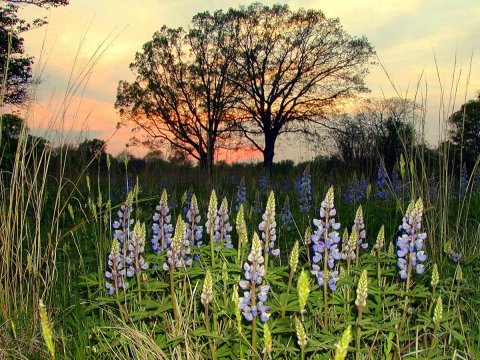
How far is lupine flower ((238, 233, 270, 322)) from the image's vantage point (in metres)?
2.37

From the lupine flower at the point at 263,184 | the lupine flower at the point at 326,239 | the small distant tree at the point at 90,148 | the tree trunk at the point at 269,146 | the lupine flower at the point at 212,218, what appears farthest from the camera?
the tree trunk at the point at 269,146

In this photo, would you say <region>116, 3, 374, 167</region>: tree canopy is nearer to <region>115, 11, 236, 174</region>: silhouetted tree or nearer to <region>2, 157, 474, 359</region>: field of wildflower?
<region>115, 11, 236, 174</region>: silhouetted tree

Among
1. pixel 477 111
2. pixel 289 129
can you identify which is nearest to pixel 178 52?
pixel 289 129

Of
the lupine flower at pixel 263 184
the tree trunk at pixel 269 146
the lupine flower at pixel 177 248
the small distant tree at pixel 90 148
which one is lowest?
the lupine flower at pixel 177 248

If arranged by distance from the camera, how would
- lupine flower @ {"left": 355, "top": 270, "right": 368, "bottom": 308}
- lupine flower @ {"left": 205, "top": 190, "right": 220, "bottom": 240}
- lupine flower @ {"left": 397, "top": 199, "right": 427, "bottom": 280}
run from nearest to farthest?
lupine flower @ {"left": 355, "top": 270, "right": 368, "bottom": 308} < lupine flower @ {"left": 397, "top": 199, "right": 427, "bottom": 280} < lupine flower @ {"left": 205, "top": 190, "right": 220, "bottom": 240}

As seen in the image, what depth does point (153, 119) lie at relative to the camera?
34.5 meters

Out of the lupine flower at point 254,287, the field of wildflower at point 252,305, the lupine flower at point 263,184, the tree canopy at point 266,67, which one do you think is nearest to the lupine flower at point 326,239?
the field of wildflower at point 252,305

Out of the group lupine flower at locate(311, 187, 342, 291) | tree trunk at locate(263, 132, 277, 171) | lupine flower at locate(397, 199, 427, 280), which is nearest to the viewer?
lupine flower at locate(311, 187, 342, 291)

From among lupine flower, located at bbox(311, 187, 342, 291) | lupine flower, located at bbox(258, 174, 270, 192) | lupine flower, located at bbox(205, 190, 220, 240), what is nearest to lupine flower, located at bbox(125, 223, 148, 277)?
lupine flower, located at bbox(205, 190, 220, 240)

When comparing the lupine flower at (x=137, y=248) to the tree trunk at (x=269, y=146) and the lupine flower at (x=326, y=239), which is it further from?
the tree trunk at (x=269, y=146)

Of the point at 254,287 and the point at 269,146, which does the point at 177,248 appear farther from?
the point at 269,146

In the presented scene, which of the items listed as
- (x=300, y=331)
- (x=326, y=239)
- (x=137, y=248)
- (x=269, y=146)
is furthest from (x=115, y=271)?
(x=269, y=146)

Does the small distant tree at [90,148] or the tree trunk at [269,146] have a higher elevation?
the tree trunk at [269,146]

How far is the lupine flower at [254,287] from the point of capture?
2.37 m
